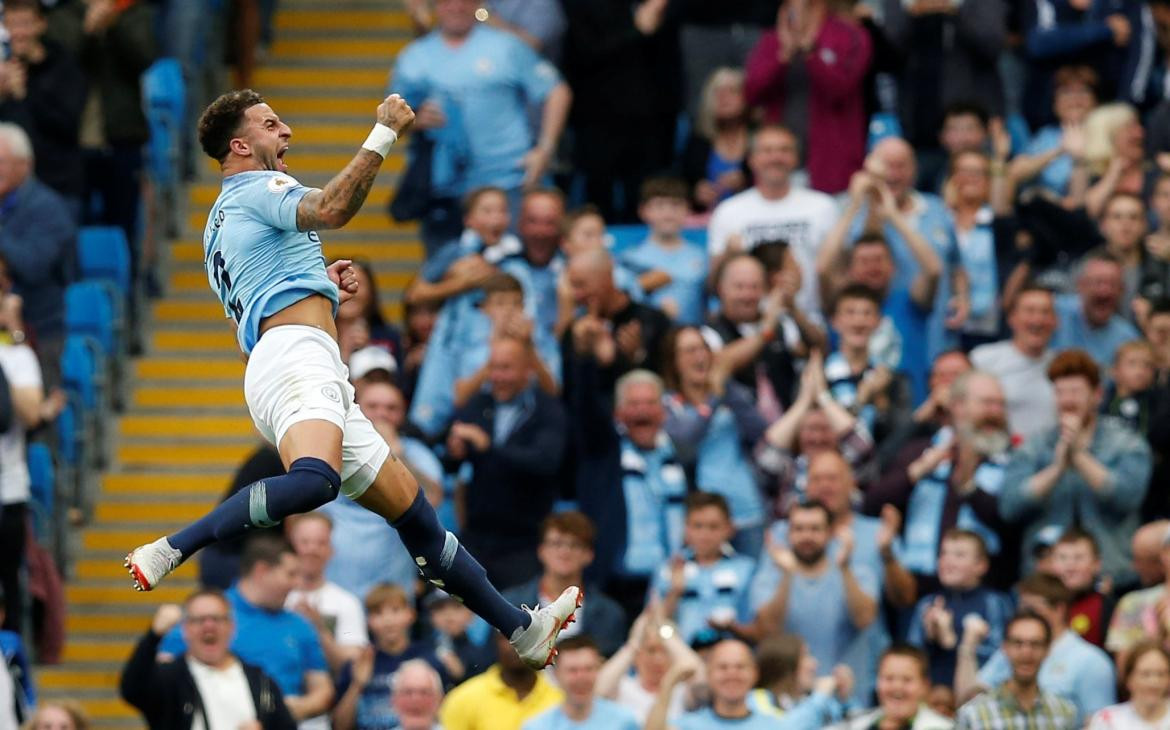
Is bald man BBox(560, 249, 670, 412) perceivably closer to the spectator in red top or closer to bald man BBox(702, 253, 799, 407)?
bald man BBox(702, 253, 799, 407)

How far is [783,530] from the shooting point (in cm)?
1476

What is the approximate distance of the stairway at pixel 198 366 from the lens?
53.8 feet

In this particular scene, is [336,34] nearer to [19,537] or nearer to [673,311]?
[673,311]

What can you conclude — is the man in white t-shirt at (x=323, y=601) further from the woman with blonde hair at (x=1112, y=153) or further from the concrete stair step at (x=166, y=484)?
the woman with blonde hair at (x=1112, y=153)

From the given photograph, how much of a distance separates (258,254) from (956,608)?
511 centimetres

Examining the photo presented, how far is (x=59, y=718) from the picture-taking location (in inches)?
532

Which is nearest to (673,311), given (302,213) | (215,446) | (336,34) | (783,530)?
(783,530)

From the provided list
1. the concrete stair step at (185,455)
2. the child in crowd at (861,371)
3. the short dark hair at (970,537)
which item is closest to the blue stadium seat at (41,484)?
the concrete stair step at (185,455)

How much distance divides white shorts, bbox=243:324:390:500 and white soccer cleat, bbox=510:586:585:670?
0.98 meters

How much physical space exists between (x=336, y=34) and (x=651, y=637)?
7.32m

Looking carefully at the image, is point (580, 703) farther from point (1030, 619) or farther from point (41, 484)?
point (41, 484)

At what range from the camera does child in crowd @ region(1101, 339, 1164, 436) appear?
50.5 feet

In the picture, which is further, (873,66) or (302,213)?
(873,66)

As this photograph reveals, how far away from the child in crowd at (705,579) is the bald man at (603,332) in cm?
104
